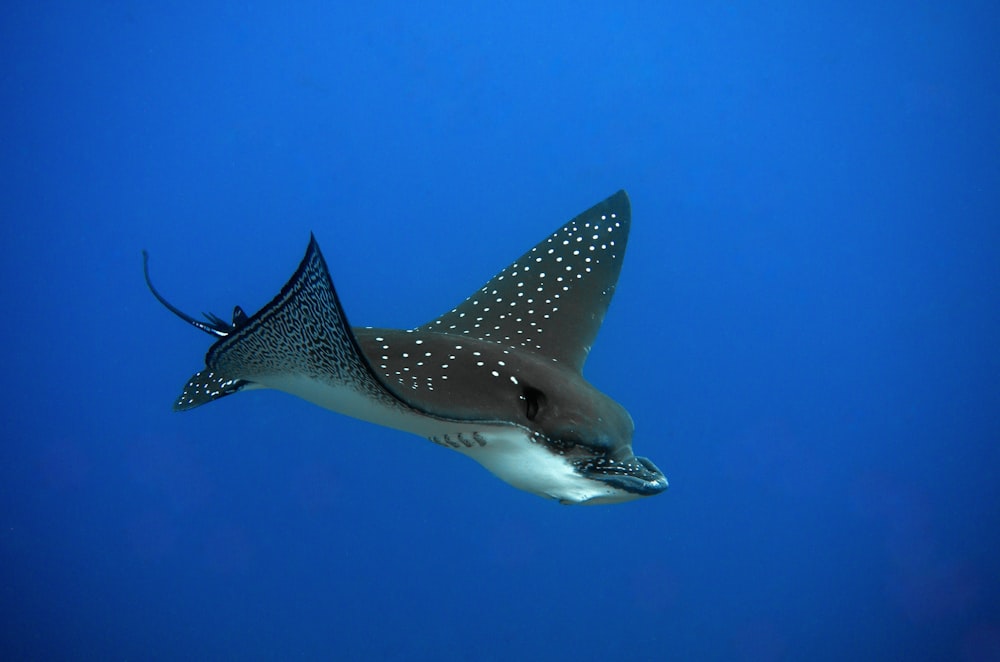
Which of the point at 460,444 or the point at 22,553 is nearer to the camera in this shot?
the point at 460,444

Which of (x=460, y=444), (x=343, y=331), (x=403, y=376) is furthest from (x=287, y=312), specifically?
(x=460, y=444)

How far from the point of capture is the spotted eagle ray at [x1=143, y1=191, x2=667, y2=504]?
155 cm

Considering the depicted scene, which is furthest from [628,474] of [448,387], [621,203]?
[621,203]

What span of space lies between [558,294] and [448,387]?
107 cm

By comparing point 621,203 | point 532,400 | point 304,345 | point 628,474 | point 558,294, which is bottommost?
point 304,345

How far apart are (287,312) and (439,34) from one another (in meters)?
2.81

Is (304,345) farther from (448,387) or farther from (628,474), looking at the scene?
(628,474)

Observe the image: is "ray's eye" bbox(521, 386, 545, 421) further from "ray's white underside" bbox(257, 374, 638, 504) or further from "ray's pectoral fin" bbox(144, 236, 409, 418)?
"ray's pectoral fin" bbox(144, 236, 409, 418)

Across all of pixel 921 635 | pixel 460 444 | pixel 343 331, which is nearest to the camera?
pixel 343 331

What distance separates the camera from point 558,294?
9.15 ft

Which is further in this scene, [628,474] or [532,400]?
[532,400]

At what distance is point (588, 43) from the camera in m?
3.85

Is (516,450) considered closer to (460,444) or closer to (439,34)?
(460,444)

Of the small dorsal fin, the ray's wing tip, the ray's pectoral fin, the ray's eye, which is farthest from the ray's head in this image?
the ray's wing tip
